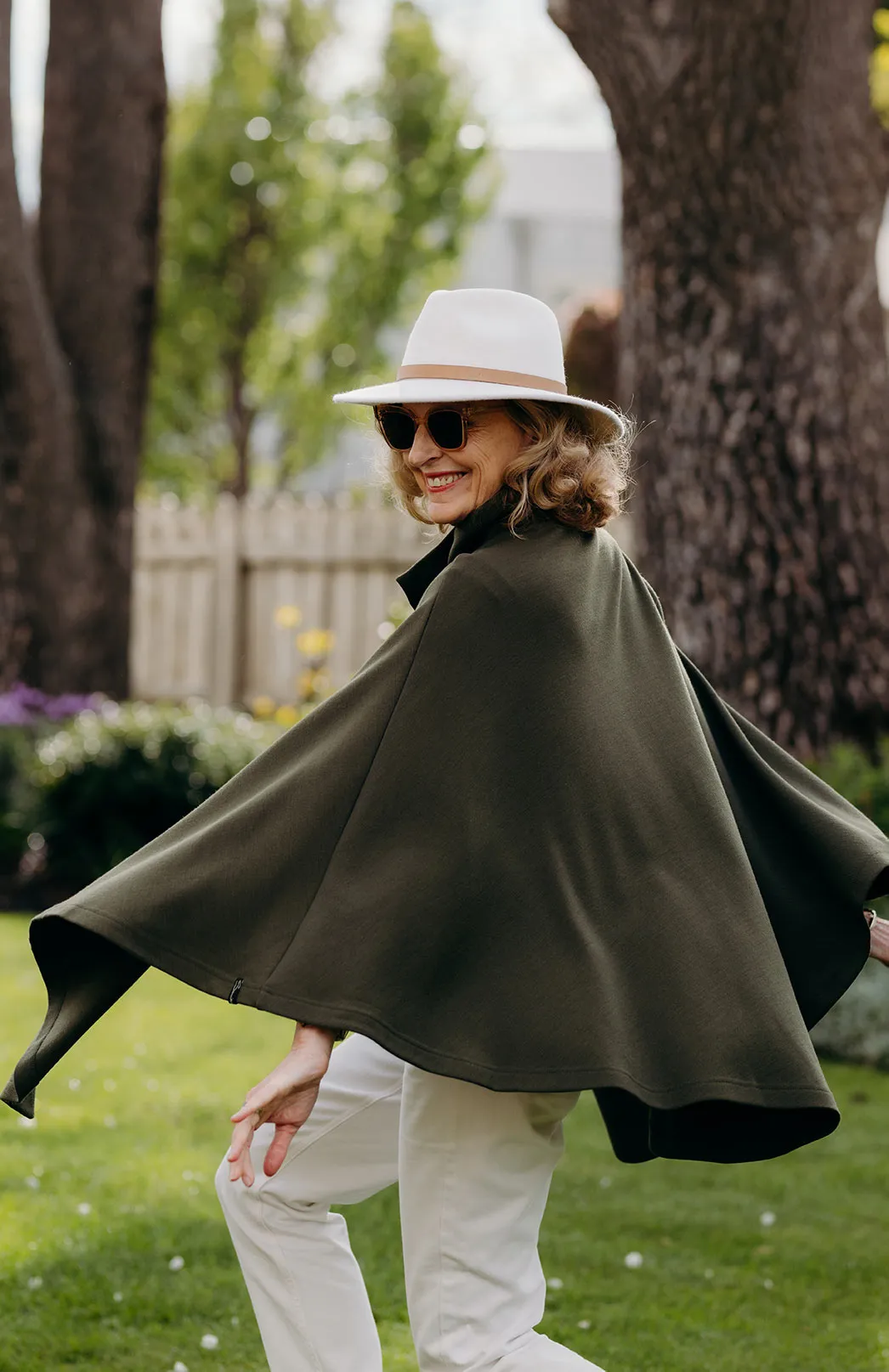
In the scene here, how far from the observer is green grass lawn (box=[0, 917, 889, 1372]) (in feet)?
12.9

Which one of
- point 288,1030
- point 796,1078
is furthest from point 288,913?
point 288,1030

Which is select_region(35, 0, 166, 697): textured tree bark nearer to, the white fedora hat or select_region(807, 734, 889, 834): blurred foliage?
select_region(807, 734, 889, 834): blurred foliage

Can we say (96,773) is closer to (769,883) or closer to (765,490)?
(765,490)

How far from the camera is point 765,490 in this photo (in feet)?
23.0

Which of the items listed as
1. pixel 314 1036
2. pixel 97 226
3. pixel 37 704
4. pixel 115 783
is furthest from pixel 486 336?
pixel 97 226

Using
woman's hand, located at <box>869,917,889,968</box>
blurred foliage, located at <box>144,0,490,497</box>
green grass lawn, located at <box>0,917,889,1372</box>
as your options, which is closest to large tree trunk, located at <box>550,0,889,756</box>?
green grass lawn, located at <box>0,917,889,1372</box>

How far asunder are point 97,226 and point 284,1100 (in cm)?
909

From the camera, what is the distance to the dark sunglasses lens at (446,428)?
2.77m

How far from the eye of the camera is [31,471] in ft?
34.0

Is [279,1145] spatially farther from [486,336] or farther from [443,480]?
[486,336]

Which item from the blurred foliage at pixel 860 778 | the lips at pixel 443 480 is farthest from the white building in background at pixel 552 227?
the lips at pixel 443 480

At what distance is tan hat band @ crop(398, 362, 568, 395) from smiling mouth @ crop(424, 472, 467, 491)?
15 centimetres

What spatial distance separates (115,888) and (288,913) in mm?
265

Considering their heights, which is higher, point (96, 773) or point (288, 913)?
point (288, 913)
